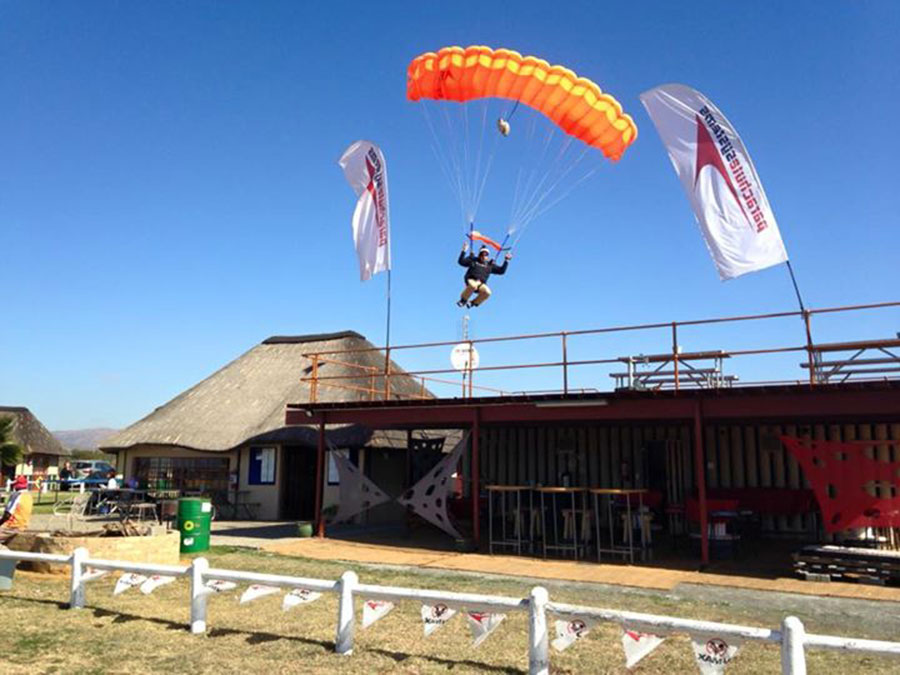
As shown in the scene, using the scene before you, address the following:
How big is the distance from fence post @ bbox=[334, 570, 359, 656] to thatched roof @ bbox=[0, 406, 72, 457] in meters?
43.2

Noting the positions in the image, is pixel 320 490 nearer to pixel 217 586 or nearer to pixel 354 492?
pixel 354 492

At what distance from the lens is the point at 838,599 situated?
31.8ft

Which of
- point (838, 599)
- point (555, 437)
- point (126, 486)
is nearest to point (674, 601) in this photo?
point (838, 599)

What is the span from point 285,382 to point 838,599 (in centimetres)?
1914

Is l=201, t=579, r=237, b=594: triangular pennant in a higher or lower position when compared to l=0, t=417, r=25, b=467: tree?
lower

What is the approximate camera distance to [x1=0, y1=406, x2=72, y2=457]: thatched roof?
4334 centimetres

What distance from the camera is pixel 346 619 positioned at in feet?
21.5

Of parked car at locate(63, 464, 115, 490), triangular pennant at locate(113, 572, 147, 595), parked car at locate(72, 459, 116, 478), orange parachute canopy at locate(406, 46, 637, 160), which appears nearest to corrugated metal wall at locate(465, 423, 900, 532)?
orange parachute canopy at locate(406, 46, 637, 160)

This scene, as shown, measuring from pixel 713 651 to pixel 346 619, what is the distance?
3.28m

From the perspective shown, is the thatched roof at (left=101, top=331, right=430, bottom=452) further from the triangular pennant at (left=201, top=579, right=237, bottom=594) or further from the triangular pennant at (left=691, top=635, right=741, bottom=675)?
the triangular pennant at (left=691, top=635, right=741, bottom=675)

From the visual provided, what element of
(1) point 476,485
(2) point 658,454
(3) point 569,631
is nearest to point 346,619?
(3) point 569,631

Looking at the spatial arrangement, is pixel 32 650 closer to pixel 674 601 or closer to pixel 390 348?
pixel 674 601

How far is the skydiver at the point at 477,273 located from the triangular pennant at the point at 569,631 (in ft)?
30.5

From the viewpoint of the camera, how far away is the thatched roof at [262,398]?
21.7 meters
